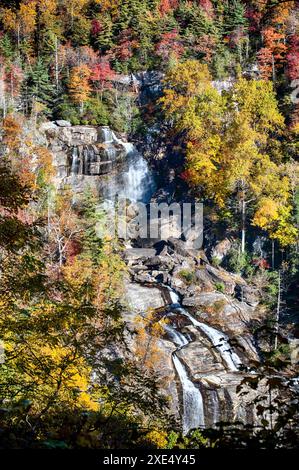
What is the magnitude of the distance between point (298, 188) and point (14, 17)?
40191 millimetres

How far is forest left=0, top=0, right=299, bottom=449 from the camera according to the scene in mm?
14852

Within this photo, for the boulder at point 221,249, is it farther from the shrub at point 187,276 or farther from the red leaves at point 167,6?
the red leaves at point 167,6

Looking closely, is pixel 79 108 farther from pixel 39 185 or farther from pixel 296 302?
pixel 296 302

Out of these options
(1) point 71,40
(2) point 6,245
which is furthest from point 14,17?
(2) point 6,245

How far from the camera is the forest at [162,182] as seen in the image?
1485 centimetres

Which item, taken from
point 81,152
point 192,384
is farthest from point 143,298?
point 81,152

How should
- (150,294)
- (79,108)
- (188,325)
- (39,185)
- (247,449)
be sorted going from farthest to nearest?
1. (79,108)
2. (39,185)
3. (150,294)
4. (188,325)
5. (247,449)

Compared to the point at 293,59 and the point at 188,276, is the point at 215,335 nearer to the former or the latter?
the point at 188,276

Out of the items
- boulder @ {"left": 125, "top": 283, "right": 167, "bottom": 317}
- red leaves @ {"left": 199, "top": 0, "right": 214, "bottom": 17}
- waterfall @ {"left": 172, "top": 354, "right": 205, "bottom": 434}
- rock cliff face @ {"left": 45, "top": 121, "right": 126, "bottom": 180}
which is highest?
red leaves @ {"left": 199, "top": 0, "right": 214, "bottom": 17}

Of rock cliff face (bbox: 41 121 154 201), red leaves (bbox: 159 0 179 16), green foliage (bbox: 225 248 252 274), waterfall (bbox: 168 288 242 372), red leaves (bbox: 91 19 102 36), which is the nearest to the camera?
waterfall (bbox: 168 288 242 372)

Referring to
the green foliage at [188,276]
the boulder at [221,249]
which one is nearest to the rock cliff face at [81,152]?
the boulder at [221,249]

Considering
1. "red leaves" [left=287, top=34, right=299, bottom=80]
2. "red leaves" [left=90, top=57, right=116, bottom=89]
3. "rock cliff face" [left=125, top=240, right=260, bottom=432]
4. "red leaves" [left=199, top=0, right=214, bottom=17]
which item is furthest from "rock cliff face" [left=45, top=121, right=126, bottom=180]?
"red leaves" [left=199, top=0, right=214, bottom=17]

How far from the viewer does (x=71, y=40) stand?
52.0 metres

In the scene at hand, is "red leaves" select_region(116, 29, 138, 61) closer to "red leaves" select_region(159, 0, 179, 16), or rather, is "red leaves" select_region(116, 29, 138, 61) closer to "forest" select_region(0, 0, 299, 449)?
"forest" select_region(0, 0, 299, 449)
